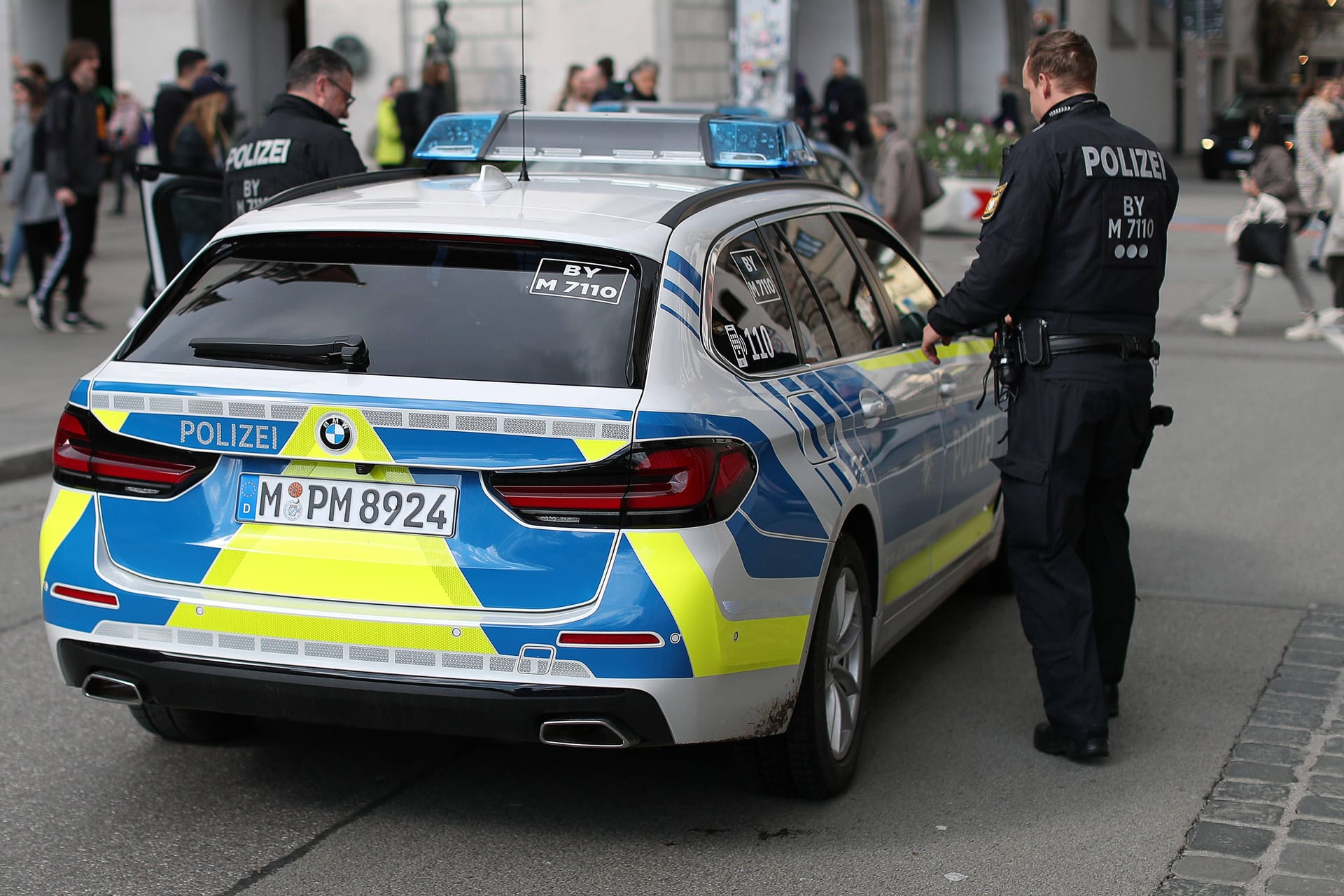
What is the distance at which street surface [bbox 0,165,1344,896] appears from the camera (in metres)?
3.96

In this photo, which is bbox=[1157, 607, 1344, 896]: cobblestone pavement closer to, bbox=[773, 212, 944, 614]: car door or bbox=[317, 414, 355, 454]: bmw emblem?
bbox=[773, 212, 944, 614]: car door

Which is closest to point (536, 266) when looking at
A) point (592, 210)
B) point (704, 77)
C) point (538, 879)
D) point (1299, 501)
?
point (592, 210)

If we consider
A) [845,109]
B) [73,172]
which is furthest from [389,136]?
[845,109]

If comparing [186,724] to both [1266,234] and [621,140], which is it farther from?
[1266,234]

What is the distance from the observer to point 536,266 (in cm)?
409

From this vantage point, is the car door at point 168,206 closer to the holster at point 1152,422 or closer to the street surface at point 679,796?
the street surface at point 679,796

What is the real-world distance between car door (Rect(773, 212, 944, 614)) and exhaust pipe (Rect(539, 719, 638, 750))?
114 centimetres

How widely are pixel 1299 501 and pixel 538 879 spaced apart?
5.58m

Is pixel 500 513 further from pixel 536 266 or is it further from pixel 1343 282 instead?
pixel 1343 282

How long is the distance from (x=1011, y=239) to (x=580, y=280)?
1.34 metres

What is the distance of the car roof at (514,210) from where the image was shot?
13.6ft

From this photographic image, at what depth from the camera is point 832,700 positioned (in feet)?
14.6

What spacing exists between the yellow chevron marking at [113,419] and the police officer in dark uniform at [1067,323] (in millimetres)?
2227

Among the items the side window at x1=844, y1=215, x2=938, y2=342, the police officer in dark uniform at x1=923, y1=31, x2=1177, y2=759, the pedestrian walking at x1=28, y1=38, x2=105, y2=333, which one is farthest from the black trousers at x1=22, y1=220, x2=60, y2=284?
the police officer in dark uniform at x1=923, y1=31, x2=1177, y2=759
